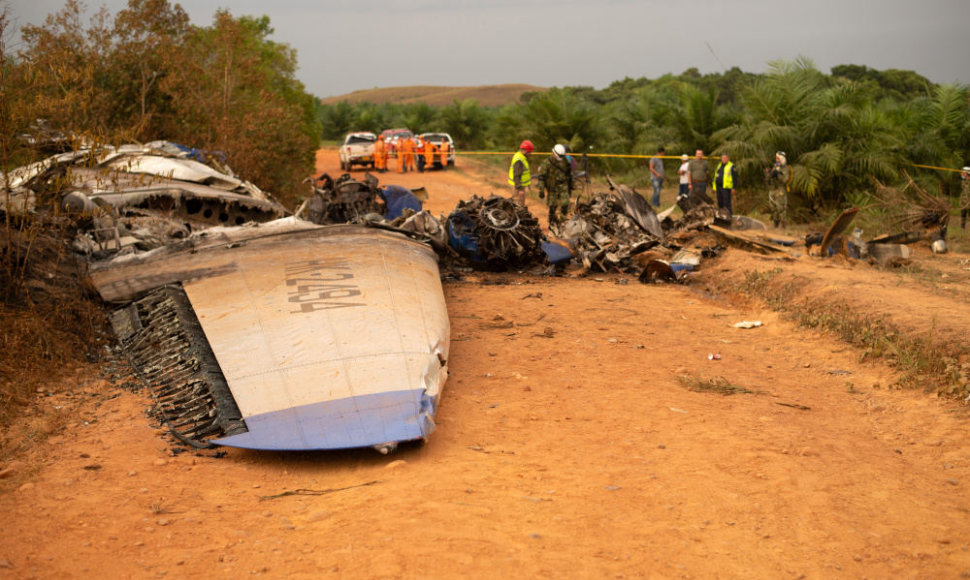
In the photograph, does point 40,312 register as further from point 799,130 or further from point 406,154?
point 406,154

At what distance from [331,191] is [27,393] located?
8.29 m

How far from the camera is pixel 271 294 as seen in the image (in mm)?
7574

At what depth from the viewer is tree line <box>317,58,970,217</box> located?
68.1 ft

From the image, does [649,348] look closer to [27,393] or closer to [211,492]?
[211,492]

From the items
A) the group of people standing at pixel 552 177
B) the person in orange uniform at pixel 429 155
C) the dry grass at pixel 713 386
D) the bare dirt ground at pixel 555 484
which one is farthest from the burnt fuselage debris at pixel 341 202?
the person in orange uniform at pixel 429 155

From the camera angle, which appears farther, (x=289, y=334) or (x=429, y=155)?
(x=429, y=155)

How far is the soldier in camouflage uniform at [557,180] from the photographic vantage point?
1767cm

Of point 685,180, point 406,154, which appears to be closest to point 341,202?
point 685,180

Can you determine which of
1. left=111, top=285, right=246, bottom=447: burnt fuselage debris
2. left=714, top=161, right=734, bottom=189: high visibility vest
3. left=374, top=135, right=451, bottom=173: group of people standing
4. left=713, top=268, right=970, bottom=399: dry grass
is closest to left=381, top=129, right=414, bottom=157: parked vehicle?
left=374, top=135, right=451, bottom=173: group of people standing

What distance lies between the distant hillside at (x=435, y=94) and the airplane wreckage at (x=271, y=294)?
13406cm

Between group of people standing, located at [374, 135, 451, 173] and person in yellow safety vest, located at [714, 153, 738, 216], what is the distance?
1647 cm

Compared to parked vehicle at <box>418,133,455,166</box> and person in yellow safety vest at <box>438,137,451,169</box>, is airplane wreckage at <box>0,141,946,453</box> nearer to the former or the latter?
person in yellow safety vest at <box>438,137,451,169</box>

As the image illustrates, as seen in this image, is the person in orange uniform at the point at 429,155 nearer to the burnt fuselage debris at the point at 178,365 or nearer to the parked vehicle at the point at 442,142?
the parked vehicle at the point at 442,142

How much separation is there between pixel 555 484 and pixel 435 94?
15882cm
